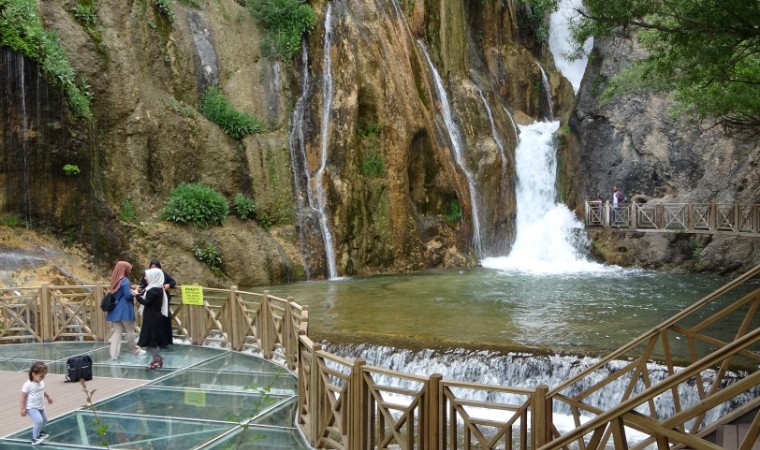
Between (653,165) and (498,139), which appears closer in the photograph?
(653,165)

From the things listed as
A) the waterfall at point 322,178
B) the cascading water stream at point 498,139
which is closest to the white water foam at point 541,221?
the cascading water stream at point 498,139

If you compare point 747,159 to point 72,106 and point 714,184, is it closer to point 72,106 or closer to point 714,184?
point 714,184

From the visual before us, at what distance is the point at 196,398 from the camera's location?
900cm

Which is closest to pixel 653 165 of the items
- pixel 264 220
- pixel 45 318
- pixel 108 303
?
pixel 264 220

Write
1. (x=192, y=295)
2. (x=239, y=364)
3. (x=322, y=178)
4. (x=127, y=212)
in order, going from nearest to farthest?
(x=239, y=364)
(x=192, y=295)
(x=127, y=212)
(x=322, y=178)

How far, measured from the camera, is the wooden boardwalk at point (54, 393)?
802cm

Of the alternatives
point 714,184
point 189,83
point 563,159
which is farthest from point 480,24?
point 189,83

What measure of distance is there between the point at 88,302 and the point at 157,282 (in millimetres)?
2961

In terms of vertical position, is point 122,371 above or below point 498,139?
below

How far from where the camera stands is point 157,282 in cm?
1116

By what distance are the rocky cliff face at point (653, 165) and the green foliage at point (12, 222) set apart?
21.8m

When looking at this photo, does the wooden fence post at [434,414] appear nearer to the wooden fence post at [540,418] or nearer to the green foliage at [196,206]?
the wooden fence post at [540,418]

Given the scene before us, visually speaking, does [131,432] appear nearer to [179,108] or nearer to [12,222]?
[12,222]

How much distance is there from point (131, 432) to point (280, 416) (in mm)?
1769
